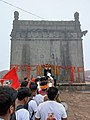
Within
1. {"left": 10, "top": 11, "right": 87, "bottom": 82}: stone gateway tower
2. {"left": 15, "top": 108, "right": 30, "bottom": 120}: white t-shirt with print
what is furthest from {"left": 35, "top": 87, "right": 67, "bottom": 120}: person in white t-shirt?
Result: {"left": 10, "top": 11, "right": 87, "bottom": 82}: stone gateway tower

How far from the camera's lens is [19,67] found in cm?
2080

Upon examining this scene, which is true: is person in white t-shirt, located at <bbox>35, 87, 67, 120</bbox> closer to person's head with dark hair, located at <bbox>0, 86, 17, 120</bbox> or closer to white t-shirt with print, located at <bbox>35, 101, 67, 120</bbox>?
white t-shirt with print, located at <bbox>35, 101, 67, 120</bbox>

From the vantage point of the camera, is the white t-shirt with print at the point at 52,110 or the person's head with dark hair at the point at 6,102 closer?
the person's head with dark hair at the point at 6,102

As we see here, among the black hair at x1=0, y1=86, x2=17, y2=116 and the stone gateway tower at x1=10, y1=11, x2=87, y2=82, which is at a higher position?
the stone gateway tower at x1=10, y1=11, x2=87, y2=82

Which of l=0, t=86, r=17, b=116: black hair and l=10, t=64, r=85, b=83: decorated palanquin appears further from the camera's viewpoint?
l=10, t=64, r=85, b=83: decorated palanquin

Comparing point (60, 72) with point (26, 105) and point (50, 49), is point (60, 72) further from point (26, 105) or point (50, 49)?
point (26, 105)

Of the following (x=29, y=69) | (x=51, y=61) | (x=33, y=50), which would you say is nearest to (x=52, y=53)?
(x=51, y=61)

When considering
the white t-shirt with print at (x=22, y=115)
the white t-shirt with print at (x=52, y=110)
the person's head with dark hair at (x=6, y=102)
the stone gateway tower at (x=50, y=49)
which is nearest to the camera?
the person's head with dark hair at (x=6, y=102)

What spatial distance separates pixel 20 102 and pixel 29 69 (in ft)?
55.3

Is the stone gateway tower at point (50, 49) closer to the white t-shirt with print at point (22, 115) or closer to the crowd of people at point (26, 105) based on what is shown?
the crowd of people at point (26, 105)

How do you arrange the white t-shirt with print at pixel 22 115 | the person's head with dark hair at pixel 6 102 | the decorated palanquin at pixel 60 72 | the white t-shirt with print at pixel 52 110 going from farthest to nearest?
the decorated palanquin at pixel 60 72 → the white t-shirt with print at pixel 52 110 → the white t-shirt with print at pixel 22 115 → the person's head with dark hair at pixel 6 102

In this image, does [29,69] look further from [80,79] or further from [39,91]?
[39,91]

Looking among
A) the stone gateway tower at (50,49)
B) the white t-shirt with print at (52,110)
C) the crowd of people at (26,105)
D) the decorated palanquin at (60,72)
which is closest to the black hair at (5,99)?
the crowd of people at (26,105)

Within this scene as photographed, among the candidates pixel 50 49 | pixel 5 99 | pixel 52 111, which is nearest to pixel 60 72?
pixel 50 49
